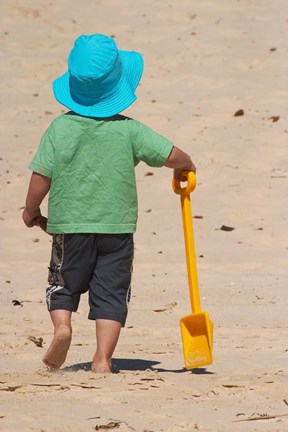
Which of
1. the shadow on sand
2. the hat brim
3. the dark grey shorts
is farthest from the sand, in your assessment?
the hat brim

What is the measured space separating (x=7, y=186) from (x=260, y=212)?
1.79 meters

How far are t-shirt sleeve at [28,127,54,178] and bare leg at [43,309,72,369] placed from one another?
1.75ft

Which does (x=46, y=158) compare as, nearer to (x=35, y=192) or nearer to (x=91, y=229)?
(x=35, y=192)

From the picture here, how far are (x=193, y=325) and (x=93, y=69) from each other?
107cm

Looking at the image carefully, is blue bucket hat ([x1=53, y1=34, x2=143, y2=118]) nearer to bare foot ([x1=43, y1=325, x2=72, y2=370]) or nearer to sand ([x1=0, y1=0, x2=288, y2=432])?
bare foot ([x1=43, y1=325, x2=72, y2=370])

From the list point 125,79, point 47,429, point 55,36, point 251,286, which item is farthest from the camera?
point 55,36

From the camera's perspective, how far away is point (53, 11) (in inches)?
427

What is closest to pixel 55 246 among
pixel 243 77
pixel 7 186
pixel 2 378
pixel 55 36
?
pixel 2 378

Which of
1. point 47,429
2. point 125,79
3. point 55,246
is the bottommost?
point 47,429

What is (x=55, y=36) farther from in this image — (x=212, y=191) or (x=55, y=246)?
(x=55, y=246)

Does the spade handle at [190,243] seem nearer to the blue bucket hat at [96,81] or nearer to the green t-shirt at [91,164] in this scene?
the green t-shirt at [91,164]

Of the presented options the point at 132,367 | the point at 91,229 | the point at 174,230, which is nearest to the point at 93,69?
the point at 91,229

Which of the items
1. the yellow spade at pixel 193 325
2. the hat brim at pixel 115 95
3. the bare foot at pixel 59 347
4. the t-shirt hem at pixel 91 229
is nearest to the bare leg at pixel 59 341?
the bare foot at pixel 59 347

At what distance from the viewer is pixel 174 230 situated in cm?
670
